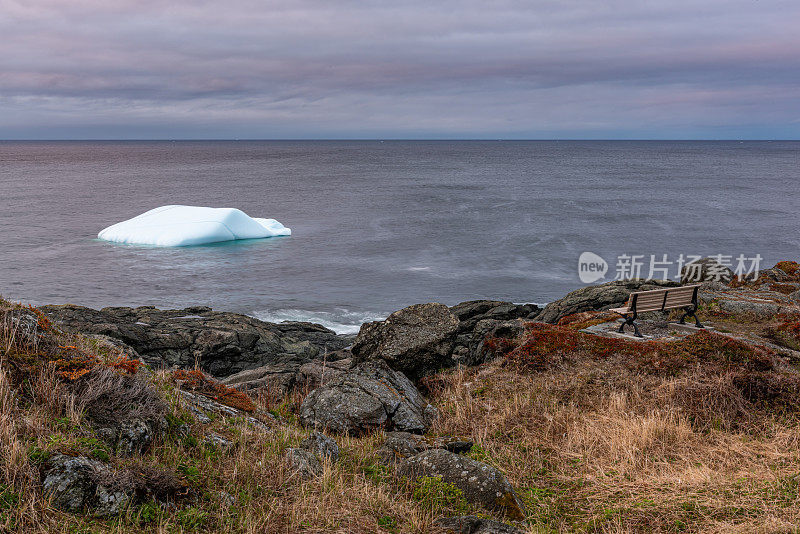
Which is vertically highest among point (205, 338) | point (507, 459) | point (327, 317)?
point (507, 459)

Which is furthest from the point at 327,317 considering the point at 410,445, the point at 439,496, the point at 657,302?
the point at 439,496

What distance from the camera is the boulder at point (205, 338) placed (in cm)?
1722

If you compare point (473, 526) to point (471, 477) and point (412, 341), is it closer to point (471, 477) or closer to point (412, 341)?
point (471, 477)

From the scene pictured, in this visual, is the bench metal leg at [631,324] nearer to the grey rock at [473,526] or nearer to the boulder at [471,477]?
the boulder at [471,477]

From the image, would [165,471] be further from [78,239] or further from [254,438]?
[78,239]

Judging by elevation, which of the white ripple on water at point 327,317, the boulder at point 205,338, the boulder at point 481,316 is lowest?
the white ripple on water at point 327,317

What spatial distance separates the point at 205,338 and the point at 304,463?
1368 centimetres

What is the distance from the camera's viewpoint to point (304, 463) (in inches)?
233

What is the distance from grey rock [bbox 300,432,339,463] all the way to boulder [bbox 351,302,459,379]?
439 centimetres

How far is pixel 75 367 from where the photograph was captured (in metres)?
5.80

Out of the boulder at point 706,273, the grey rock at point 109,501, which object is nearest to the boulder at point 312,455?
the grey rock at point 109,501

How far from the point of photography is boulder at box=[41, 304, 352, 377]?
17.2 meters

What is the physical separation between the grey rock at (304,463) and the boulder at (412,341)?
16.5 ft

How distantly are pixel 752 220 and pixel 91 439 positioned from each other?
61235mm
